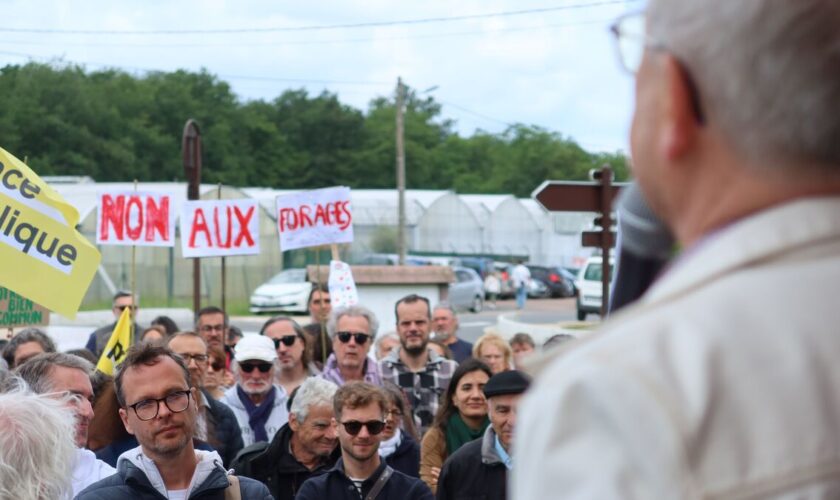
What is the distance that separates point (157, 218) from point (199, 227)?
0.54m

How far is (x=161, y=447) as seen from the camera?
15.5 feet

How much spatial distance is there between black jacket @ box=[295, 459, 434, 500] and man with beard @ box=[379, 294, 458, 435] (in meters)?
2.86

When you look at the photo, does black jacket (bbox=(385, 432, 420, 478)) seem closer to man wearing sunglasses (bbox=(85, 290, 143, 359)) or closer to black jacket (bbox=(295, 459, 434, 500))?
black jacket (bbox=(295, 459, 434, 500))

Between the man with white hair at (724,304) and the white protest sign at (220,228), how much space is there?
13315 mm

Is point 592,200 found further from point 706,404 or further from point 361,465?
point 706,404

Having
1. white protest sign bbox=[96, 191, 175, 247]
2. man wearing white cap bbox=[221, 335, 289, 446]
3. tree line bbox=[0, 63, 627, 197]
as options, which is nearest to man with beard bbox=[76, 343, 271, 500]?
man wearing white cap bbox=[221, 335, 289, 446]

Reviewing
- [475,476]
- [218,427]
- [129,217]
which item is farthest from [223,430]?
[129,217]

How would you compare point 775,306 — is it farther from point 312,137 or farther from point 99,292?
point 312,137

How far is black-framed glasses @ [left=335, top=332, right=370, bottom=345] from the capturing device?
9.16 m

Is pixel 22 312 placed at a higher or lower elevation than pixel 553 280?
higher

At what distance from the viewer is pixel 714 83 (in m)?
1.23

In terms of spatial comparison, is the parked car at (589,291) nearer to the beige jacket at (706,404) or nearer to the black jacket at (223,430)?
the black jacket at (223,430)


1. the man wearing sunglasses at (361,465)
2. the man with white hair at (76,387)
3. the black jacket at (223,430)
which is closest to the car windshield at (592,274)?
the black jacket at (223,430)

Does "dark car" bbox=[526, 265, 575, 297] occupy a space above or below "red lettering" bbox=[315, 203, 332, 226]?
below
